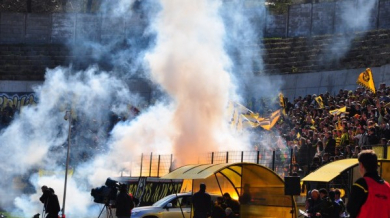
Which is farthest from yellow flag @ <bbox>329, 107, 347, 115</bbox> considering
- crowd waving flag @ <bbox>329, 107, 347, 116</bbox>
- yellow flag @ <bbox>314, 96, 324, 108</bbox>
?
yellow flag @ <bbox>314, 96, 324, 108</bbox>

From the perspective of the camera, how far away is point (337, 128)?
2152cm

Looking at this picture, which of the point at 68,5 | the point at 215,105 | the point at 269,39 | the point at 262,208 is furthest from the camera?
the point at 68,5

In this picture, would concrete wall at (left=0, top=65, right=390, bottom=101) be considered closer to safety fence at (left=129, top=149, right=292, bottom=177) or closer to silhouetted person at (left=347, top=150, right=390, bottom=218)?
safety fence at (left=129, top=149, right=292, bottom=177)

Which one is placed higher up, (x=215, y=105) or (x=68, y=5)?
(x=68, y=5)

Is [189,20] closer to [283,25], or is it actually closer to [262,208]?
[283,25]

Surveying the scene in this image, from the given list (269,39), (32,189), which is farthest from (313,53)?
(32,189)

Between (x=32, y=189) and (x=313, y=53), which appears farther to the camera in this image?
(x=313, y=53)

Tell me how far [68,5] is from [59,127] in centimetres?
1342

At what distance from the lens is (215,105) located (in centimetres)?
2873

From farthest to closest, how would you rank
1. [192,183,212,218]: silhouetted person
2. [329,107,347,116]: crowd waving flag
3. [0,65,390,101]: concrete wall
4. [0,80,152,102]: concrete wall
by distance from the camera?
[0,80,152,102]: concrete wall → [0,65,390,101]: concrete wall → [329,107,347,116]: crowd waving flag → [192,183,212,218]: silhouetted person

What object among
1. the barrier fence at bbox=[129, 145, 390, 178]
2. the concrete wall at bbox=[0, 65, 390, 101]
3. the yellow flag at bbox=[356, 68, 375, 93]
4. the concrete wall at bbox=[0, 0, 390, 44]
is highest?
the concrete wall at bbox=[0, 0, 390, 44]

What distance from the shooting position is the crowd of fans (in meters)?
19.2

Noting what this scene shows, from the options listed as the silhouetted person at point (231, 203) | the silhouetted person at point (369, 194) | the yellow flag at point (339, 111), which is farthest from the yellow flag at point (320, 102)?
the silhouetted person at point (369, 194)

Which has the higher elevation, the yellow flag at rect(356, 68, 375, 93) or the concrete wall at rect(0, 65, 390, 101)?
the concrete wall at rect(0, 65, 390, 101)
